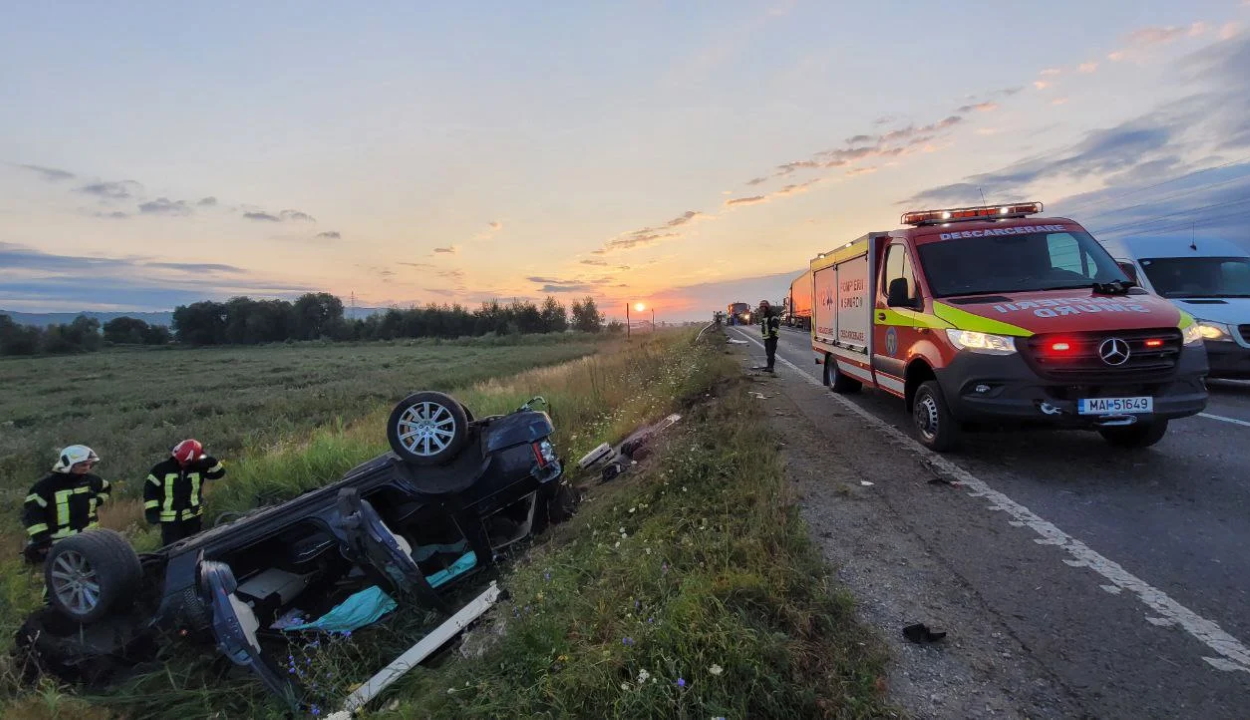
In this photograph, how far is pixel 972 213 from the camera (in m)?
6.79

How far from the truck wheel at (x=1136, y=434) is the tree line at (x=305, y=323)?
8544cm

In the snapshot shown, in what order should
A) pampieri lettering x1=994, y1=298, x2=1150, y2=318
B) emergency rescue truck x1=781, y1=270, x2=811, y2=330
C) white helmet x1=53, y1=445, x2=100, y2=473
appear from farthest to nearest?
emergency rescue truck x1=781, y1=270, x2=811, y2=330, white helmet x1=53, y1=445, x2=100, y2=473, pampieri lettering x1=994, y1=298, x2=1150, y2=318

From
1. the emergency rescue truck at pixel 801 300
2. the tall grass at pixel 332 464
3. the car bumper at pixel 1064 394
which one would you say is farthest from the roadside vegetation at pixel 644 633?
the emergency rescue truck at pixel 801 300

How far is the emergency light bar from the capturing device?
663 centimetres

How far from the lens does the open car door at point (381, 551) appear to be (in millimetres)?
4105

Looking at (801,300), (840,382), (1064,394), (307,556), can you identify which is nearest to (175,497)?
(307,556)

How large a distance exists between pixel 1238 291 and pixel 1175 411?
639 cm

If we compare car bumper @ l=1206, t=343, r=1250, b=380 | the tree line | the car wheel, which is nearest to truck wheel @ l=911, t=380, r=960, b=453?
the car wheel

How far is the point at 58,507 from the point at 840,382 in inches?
379

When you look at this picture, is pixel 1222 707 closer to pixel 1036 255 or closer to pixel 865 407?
pixel 1036 255

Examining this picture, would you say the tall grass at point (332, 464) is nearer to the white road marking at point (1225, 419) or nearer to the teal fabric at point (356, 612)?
the teal fabric at point (356, 612)

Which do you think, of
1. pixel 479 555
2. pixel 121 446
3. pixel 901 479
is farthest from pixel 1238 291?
pixel 121 446

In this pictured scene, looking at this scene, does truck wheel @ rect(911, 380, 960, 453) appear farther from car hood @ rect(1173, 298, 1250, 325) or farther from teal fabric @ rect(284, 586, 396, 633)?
car hood @ rect(1173, 298, 1250, 325)

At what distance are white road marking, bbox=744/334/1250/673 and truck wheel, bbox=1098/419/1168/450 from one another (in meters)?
1.45
